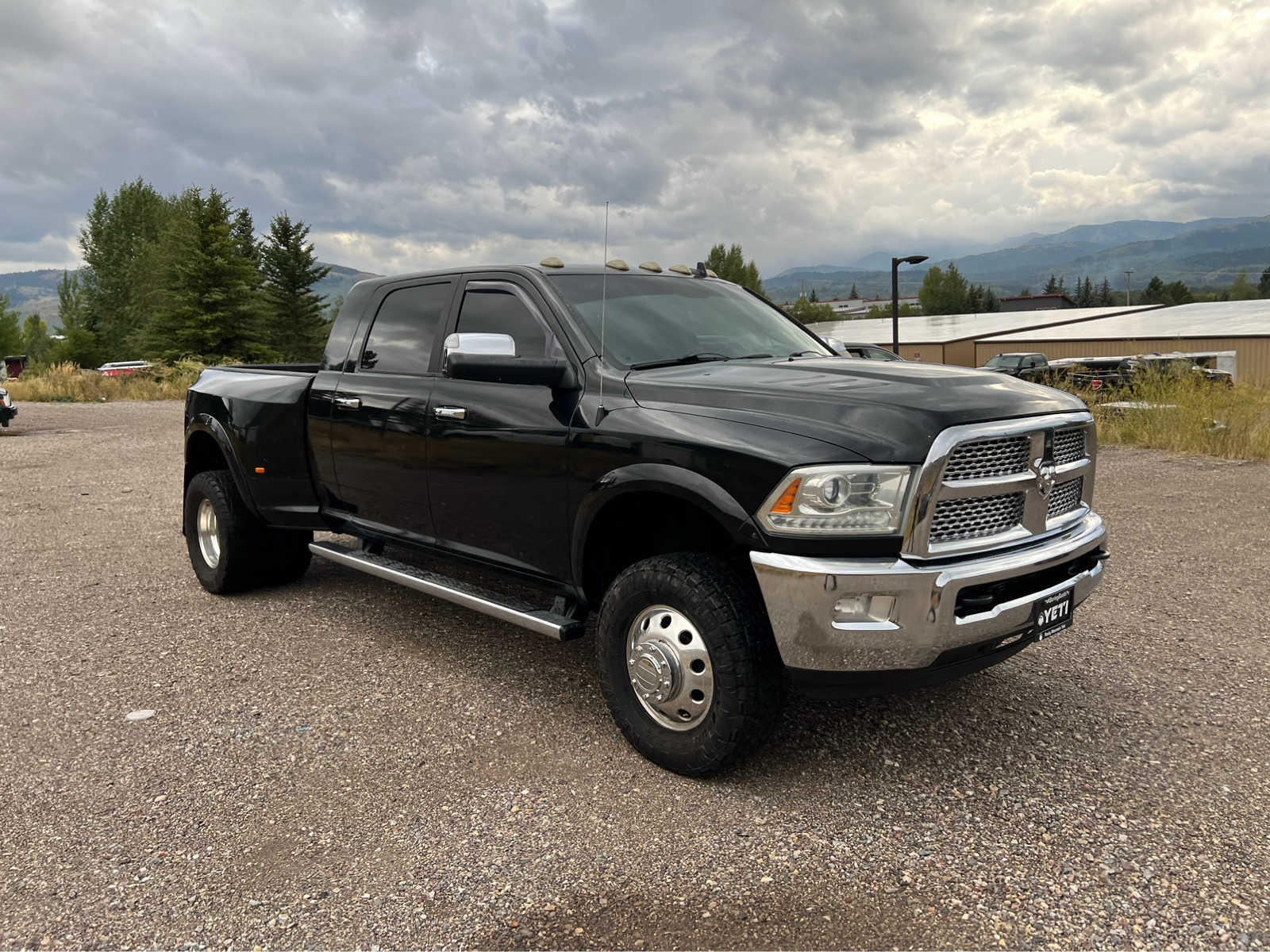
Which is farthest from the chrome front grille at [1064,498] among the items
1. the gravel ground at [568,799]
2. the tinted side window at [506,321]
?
the tinted side window at [506,321]

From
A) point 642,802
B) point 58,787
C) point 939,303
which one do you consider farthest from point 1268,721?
point 939,303

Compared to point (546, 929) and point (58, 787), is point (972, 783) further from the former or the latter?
point (58, 787)

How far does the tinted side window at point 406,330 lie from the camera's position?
4590mm

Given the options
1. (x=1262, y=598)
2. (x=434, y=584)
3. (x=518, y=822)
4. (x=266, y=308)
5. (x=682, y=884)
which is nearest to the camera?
(x=682, y=884)

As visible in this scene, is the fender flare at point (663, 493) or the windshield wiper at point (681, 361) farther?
the windshield wiper at point (681, 361)

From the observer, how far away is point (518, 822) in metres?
3.08

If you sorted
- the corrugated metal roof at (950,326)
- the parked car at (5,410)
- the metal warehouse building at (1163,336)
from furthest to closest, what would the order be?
1. the corrugated metal roof at (950,326)
2. the metal warehouse building at (1163,336)
3. the parked car at (5,410)

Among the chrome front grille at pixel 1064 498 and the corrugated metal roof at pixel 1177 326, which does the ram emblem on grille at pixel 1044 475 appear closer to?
the chrome front grille at pixel 1064 498

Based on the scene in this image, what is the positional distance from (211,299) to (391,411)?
4639 centimetres

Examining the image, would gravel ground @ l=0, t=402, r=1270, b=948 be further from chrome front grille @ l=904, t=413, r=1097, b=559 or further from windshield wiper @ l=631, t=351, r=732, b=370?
windshield wiper @ l=631, t=351, r=732, b=370

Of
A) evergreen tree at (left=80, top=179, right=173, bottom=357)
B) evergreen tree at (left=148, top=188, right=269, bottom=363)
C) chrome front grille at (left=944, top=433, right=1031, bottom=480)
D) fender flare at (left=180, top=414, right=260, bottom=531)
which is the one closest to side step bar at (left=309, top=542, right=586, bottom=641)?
fender flare at (left=180, top=414, right=260, bottom=531)

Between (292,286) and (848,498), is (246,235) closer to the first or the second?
(292,286)

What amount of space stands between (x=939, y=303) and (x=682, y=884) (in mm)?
129036

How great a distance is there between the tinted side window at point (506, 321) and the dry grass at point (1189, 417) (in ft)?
35.9
